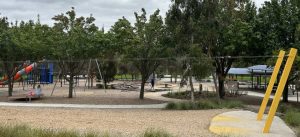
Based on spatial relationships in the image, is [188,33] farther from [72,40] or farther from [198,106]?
[72,40]

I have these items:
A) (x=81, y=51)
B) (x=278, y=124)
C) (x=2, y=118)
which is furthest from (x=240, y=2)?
(x=2, y=118)

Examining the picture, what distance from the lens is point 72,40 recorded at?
28547 millimetres

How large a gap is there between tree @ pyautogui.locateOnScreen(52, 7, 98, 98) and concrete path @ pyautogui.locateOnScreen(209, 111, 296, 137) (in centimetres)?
1358

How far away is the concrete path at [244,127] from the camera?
42.6ft

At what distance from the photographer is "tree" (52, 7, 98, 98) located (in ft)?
94.5

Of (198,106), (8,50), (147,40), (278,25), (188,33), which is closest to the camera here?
(198,106)

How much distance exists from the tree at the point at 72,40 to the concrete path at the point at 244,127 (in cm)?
1358

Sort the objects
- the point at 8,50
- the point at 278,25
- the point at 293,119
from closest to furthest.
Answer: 1. the point at 293,119
2. the point at 278,25
3. the point at 8,50

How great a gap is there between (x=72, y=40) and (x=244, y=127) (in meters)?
16.5

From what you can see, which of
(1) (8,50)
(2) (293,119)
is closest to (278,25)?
(2) (293,119)

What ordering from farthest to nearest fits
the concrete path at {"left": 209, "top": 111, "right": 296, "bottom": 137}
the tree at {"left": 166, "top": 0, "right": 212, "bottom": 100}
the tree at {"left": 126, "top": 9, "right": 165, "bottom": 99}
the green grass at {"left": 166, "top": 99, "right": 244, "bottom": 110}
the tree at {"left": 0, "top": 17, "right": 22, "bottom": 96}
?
the tree at {"left": 0, "top": 17, "right": 22, "bottom": 96} → the tree at {"left": 126, "top": 9, "right": 165, "bottom": 99} → the tree at {"left": 166, "top": 0, "right": 212, "bottom": 100} → the green grass at {"left": 166, "top": 99, "right": 244, "bottom": 110} → the concrete path at {"left": 209, "top": 111, "right": 296, "bottom": 137}

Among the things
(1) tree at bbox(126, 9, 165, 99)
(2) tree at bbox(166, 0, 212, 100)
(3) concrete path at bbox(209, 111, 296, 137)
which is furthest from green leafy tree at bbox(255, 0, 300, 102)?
(3) concrete path at bbox(209, 111, 296, 137)

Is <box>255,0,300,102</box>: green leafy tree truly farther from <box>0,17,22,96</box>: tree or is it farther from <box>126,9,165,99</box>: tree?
<box>0,17,22,96</box>: tree

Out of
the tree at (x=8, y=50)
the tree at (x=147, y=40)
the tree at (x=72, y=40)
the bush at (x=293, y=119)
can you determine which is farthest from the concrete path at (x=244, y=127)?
the tree at (x=8, y=50)
